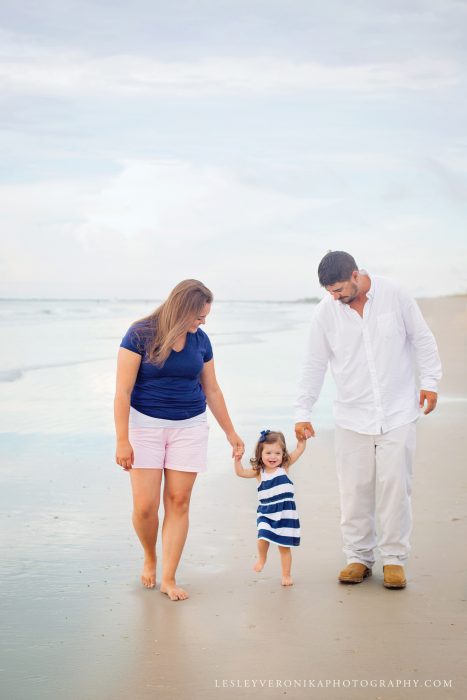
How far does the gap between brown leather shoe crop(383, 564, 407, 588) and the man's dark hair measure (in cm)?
159

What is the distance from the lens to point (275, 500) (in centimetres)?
509

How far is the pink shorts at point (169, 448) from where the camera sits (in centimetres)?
493

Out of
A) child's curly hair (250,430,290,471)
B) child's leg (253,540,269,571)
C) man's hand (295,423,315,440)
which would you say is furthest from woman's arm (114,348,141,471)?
man's hand (295,423,315,440)

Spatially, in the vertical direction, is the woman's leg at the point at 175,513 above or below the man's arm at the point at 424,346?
below

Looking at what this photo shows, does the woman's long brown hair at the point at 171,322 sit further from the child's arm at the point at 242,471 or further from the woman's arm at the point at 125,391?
the child's arm at the point at 242,471

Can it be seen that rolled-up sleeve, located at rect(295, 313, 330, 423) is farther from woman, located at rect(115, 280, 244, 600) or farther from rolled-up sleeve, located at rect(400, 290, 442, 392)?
woman, located at rect(115, 280, 244, 600)

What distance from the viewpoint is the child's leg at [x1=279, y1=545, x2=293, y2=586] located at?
16.4 ft

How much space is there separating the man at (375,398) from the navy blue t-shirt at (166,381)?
739 millimetres

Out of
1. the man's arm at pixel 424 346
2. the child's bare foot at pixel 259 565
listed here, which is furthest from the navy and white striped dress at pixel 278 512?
the man's arm at pixel 424 346

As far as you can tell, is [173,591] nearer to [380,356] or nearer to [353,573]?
[353,573]

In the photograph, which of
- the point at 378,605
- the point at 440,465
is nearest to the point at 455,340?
the point at 440,465

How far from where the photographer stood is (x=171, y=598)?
479 centimetres

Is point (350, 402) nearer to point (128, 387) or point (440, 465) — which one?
point (128, 387)

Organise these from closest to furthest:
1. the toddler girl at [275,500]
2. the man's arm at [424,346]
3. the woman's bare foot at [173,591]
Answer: the woman's bare foot at [173,591], the toddler girl at [275,500], the man's arm at [424,346]
